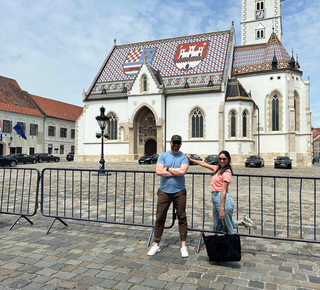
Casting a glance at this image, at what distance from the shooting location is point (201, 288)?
2.97m

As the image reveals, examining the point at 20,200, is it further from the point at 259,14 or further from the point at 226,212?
the point at 259,14

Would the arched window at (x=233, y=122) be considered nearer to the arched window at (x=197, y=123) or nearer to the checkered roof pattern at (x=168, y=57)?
the arched window at (x=197, y=123)

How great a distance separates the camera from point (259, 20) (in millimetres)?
48438

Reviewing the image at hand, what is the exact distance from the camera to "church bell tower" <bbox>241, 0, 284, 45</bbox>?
47562 mm

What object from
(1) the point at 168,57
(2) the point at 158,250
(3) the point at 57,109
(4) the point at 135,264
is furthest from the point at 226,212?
(3) the point at 57,109

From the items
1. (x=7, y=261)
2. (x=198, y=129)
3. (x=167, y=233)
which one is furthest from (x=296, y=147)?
(x=7, y=261)

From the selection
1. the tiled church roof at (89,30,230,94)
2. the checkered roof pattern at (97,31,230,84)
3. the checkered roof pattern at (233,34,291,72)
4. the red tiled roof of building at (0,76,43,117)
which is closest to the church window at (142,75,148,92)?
the tiled church roof at (89,30,230,94)

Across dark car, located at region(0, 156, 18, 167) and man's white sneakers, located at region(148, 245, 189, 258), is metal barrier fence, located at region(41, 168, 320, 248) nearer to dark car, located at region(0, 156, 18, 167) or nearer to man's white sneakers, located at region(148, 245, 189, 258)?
man's white sneakers, located at region(148, 245, 189, 258)

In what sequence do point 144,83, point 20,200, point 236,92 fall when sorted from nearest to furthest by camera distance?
point 20,200, point 236,92, point 144,83

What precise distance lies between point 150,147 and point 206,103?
30.4 feet

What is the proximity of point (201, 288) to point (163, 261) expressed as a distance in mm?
Answer: 889

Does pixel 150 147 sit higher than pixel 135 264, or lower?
higher

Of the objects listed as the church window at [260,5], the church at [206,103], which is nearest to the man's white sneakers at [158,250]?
the church at [206,103]

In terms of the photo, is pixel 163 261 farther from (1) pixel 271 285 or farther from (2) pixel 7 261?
(2) pixel 7 261
